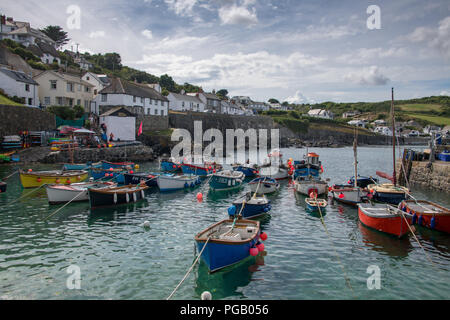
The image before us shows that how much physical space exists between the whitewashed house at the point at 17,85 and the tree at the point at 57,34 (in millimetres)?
78888

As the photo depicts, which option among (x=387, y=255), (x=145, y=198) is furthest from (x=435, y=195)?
(x=145, y=198)

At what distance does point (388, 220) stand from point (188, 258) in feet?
37.2

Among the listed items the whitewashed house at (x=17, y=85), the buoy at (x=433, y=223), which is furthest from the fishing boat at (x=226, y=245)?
the whitewashed house at (x=17, y=85)

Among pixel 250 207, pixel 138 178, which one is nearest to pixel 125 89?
pixel 138 178

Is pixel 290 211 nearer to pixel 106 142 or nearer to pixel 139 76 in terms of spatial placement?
pixel 106 142

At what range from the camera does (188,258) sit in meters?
13.7

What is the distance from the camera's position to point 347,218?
69.0ft

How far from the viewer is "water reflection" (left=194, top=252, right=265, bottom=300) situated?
432 inches

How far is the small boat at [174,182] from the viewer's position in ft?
96.6

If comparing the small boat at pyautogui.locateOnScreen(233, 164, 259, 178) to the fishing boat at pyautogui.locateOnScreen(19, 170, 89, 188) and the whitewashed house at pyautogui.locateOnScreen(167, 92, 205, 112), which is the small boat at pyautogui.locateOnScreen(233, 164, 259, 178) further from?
the whitewashed house at pyautogui.locateOnScreen(167, 92, 205, 112)

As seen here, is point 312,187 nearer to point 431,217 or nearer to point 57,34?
point 431,217

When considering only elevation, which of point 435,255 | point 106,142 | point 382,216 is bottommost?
point 435,255
